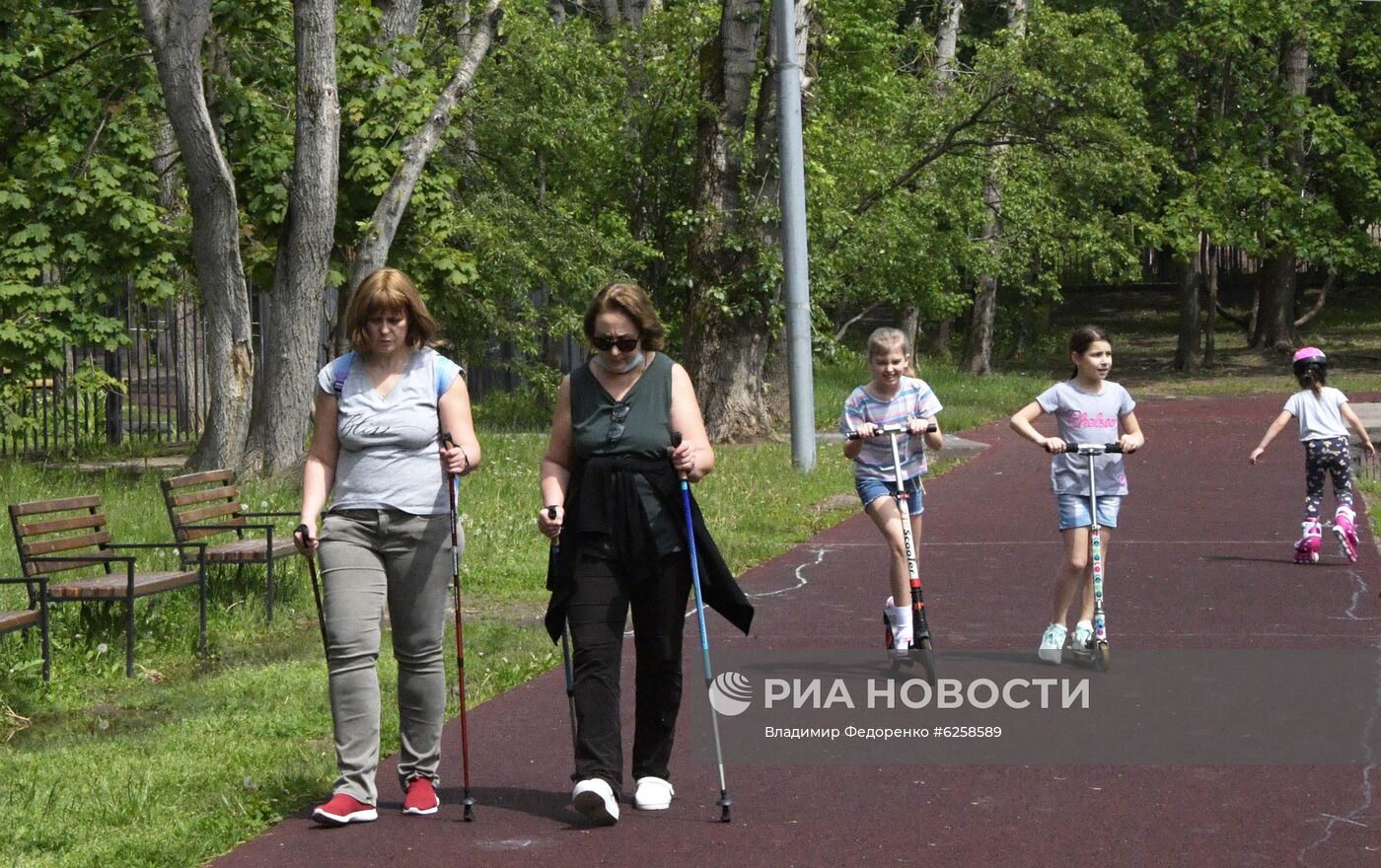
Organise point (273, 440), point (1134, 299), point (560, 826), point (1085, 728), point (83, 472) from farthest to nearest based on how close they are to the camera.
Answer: point (1134, 299) → point (83, 472) → point (273, 440) → point (1085, 728) → point (560, 826)

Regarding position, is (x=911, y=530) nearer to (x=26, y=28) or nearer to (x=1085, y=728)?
(x=1085, y=728)

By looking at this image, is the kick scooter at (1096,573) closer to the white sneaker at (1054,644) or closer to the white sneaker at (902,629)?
the white sneaker at (1054,644)

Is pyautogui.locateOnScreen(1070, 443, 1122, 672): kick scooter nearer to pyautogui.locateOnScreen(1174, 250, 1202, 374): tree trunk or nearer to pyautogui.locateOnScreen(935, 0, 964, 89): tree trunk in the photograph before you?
pyautogui.locateOnScreen(935, 0, 964, 89): tree trunk

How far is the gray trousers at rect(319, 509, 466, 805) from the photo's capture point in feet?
20.3

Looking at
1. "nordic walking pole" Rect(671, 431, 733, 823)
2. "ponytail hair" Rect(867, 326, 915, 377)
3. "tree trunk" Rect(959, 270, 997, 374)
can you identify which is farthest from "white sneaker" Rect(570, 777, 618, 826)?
"tree trunk" Rect(959, 270, 997, 374)

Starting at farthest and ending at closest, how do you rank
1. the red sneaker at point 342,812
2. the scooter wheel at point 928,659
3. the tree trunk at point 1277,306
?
the tree trunk at point 1277,306
the scooter wheel at point 928,659
the red sneaker at point 342,812

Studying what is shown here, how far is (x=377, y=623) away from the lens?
20.6ft

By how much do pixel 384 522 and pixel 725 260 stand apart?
1720cm

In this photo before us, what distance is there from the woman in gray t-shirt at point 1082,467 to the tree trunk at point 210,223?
34.7 feet

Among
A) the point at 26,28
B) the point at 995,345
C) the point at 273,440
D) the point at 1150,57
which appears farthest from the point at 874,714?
the point at 995,345

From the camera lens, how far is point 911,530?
8.56m

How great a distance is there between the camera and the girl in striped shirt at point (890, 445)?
851cm

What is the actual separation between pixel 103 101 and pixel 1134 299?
3791 cm

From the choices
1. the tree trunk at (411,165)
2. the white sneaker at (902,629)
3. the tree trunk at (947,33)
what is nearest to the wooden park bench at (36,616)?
the white sneaker at (902,629)
